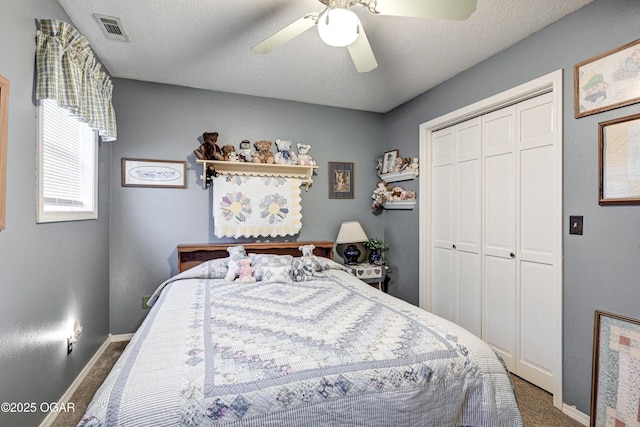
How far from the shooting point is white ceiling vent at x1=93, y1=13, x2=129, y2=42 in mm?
2058

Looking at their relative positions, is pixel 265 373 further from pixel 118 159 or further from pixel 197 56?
pixel 118 159

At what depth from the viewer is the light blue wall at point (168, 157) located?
302cm

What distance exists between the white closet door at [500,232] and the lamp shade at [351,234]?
1.30m

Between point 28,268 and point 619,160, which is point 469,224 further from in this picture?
point 28,268

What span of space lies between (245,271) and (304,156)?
148cm

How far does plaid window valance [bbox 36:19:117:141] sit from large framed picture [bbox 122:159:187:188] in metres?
0.83

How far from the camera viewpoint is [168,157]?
316cm

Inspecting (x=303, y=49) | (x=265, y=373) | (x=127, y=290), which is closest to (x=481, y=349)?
(x=265, y=373)

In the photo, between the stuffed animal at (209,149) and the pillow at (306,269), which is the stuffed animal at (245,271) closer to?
the pillow at (306,269)

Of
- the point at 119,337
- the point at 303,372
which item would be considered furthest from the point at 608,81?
the point at 119,337

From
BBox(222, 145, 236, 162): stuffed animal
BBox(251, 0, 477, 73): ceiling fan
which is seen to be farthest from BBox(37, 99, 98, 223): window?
BBox(251, 0, 477, 73): ceiling fan

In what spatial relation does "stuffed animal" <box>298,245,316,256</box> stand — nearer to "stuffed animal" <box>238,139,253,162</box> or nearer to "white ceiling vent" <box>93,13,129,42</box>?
"stuffed animal" <box>238,139,253,162</box>

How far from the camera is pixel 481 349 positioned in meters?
1.49

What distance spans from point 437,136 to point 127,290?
11.3 feet
